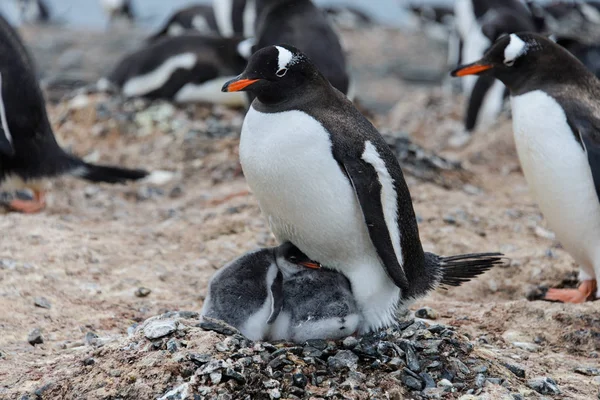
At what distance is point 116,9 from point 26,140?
16.3m

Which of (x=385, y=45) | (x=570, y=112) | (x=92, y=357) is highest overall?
(x=570, y=112)

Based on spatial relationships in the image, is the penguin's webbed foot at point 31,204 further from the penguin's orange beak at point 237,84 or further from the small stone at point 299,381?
the small stone at point 299,381

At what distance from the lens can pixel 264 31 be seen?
7047 mm

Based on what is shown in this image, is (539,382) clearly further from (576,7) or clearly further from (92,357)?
(576,7)

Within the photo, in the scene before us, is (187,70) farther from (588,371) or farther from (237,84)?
(588,371)

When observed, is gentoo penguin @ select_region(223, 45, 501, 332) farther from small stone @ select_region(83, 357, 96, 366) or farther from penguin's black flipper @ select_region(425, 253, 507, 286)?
small stone @ select_region(83, 357, 96, 366)

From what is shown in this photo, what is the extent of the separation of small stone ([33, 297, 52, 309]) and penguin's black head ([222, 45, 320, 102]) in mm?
1446

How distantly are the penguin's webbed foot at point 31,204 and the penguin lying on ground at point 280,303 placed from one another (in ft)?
10.5

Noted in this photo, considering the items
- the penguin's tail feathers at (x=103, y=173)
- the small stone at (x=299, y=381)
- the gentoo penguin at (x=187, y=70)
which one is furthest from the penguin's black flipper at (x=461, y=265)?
the gentoo penguin at (x=187, y=70)

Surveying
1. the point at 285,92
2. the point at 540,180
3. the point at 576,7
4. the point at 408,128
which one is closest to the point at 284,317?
the point at 285,92

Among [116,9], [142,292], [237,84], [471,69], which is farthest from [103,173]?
[116,9]

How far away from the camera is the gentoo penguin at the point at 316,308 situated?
3.19 meters

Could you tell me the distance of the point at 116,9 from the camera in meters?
21.3

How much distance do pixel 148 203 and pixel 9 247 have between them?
6.53 ft
